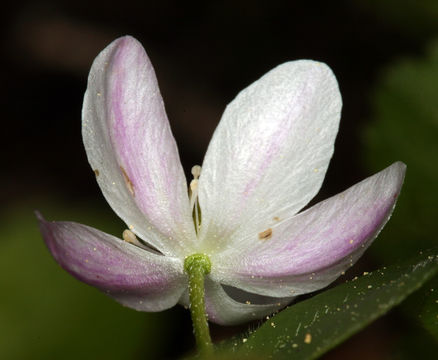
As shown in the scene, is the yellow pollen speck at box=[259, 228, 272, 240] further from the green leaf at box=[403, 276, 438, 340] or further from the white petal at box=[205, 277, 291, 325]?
the green leaf at box=[403, 276, 438, 340]

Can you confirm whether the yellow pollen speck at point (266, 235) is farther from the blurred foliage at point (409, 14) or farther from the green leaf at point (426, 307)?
the blurred foliage at point (409, 14)

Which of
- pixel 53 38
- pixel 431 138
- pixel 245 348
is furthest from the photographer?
pixel 53 38

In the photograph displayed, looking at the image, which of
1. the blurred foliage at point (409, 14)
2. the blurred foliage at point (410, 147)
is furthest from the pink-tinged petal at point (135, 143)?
the blurred foliage at point (409, 14)

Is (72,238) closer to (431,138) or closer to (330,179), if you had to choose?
(431,138)

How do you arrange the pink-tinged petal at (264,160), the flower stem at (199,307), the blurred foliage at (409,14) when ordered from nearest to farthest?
the flower stem at (199,307)
the pink-tinged petal at (264,160)
the blurred foliage at (409,14)

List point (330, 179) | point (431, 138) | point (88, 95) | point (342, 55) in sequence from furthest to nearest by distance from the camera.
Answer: point (342, 55) → point (330, 179) → point (431, 138) → point (88, 95)

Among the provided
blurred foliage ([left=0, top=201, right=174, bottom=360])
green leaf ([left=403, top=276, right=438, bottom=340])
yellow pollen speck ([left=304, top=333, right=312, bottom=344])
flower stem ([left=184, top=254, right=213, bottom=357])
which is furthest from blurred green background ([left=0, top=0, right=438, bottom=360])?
yellow pollen speck ([left=304, top=333, right=312, bottom=344])

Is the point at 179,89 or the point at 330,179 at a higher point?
the point at 179,89

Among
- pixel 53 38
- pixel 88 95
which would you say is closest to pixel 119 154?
pixel 88 95
